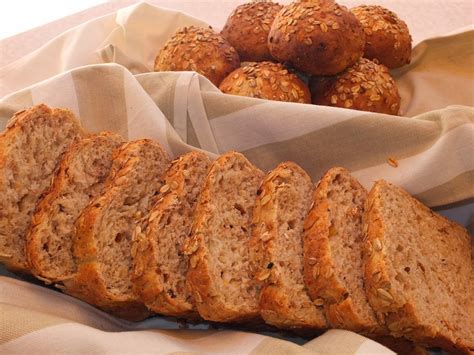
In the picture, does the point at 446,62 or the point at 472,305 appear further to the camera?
the point at 446,62

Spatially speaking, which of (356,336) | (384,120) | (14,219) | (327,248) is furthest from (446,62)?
(14,219)

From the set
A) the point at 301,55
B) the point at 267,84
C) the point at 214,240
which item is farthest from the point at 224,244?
the point at 301,55

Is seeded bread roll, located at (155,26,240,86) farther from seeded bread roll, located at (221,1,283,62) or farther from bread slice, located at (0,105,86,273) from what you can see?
bread slice, located at (0,105,86,273)

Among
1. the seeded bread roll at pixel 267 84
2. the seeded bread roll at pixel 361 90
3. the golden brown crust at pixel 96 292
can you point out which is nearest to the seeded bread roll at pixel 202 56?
the seeded bread roll at pixel 267 84

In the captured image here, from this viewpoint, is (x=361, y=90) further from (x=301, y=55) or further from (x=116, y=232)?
(x=116, y=232)

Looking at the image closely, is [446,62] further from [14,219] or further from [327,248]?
[14,219]

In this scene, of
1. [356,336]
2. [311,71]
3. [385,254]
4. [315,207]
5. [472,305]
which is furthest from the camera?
[311,71]

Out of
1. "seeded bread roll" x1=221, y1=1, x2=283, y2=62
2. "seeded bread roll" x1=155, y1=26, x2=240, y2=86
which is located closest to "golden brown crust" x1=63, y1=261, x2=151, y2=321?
"seeded bread roll" x1=155, y1=26, x2=240, y2=86
